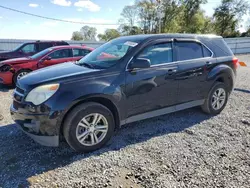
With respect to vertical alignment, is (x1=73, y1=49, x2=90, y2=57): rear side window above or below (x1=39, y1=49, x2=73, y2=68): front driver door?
above

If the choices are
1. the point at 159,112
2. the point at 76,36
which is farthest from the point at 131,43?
the point at 76,36

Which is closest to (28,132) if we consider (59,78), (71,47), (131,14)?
(59,78)

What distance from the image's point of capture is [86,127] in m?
3.14

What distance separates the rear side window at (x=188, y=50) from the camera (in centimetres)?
404

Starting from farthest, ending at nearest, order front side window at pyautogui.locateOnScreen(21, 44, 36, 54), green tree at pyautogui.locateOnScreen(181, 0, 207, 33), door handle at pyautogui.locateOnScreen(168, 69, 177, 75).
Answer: green tree at pyautogui.locateOnScreen(181, 0, 207, 33) < front side window at pyautogui.locateOnScreen(21, 44, 36, 54) < door handle at pyautogui.locateOnScreen(168, 69, 177, 75)

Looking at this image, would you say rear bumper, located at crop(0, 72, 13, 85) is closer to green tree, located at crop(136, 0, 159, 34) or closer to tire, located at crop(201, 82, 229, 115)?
tire, located at crop(201, 82, 229, 115)

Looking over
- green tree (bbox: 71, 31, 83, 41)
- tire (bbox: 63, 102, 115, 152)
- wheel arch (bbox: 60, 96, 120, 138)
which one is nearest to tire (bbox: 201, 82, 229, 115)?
wheel arch (bbox: 60, 96, 120, 138)

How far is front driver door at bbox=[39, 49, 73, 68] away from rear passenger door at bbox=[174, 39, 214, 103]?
16.5 ft

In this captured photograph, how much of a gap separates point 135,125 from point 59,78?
182cm

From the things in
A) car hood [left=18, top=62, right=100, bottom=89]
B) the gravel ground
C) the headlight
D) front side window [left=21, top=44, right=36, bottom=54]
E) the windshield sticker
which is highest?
front side window [left=21, top=44, right=36, bottom=54]

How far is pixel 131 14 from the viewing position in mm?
42281

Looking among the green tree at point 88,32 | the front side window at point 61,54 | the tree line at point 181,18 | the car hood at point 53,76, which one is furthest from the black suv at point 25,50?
the green tree at point 88,32

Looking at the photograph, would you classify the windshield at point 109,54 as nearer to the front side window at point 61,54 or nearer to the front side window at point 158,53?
the front side window at point 158,53

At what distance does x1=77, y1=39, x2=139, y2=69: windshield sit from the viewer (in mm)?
3518
